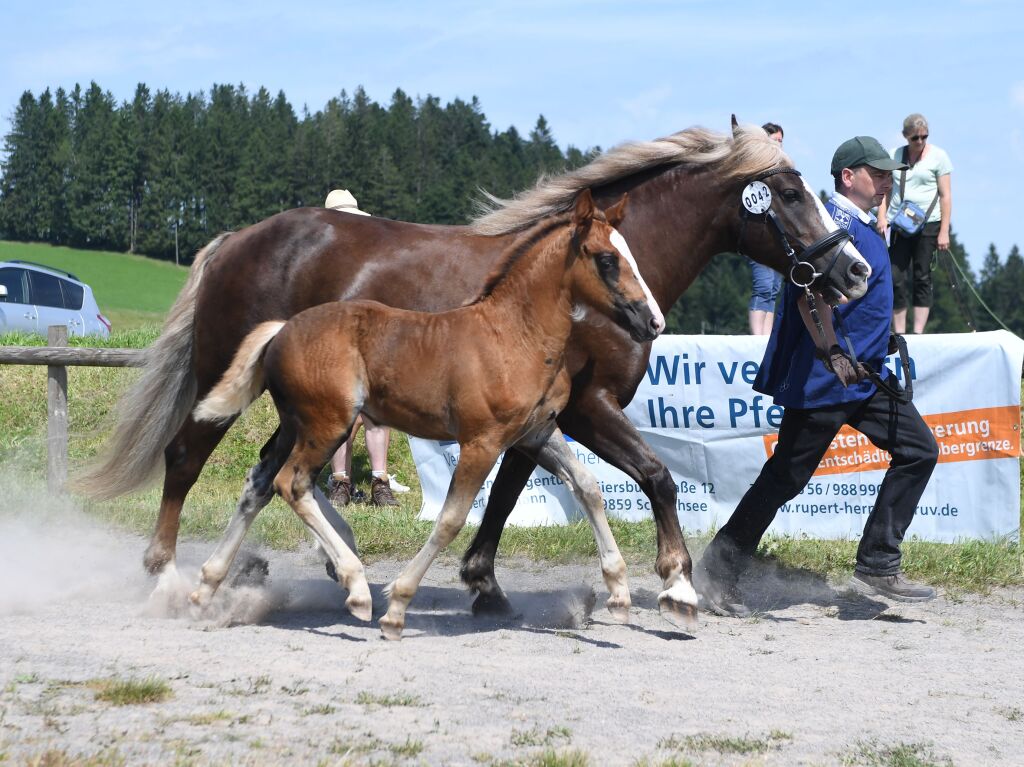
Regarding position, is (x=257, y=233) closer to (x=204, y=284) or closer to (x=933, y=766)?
(x=204, y=284)

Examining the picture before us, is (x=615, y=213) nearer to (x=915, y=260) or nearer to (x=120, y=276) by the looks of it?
(x=915, y=260)

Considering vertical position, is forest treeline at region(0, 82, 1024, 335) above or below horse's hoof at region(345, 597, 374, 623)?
above

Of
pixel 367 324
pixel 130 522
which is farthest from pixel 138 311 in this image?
→ pixel 367 324

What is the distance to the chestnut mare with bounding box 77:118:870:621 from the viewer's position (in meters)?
5.56

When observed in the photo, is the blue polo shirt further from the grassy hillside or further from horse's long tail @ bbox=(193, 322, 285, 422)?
the grassy hillside

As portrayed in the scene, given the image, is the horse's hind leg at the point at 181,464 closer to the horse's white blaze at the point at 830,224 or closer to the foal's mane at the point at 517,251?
the foal's mane at the point at 517,251

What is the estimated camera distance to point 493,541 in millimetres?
6055

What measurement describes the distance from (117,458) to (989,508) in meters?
5.38

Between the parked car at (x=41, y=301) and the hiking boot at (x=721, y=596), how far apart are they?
16.3m

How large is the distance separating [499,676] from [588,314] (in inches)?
68.5

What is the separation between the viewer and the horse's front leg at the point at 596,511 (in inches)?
213

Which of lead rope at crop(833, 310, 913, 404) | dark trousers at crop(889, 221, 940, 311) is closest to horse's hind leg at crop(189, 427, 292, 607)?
lead rope at crop(833, 310, 913, 404)

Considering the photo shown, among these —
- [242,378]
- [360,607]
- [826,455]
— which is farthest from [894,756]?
[826,455]

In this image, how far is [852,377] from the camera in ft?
19.0
